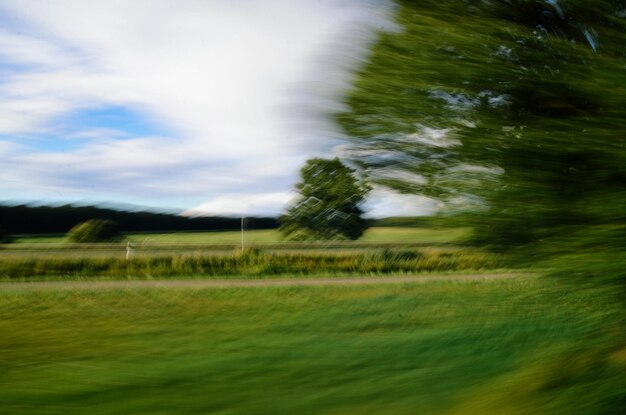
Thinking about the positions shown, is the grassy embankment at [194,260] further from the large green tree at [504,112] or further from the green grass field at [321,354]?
the large green tree at [504,112]

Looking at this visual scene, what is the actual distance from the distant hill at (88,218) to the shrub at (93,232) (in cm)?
14

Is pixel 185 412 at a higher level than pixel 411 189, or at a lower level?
lower

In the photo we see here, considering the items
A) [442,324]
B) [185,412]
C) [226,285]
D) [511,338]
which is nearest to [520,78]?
[185,412]

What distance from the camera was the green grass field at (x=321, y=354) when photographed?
3350 mm

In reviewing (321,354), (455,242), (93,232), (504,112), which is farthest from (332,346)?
(93,232)

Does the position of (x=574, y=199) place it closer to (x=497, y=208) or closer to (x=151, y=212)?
(x=497, y=208)

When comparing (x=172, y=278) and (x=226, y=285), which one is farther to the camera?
(x=172, y=278)

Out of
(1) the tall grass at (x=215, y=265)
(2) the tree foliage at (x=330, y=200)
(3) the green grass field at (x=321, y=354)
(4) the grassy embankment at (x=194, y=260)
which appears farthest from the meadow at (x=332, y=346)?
(4) the grassy embankment at (x=194, y=260)

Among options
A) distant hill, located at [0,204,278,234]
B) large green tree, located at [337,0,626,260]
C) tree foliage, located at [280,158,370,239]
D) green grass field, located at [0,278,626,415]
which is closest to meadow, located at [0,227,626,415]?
green grass field, located at [0,278,626,415]

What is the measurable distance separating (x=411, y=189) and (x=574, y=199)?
0.78m

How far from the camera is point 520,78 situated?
2936mm

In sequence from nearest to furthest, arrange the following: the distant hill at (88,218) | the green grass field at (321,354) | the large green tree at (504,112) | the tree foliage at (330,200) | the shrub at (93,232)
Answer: the large green tree at (504,112) → the tree foliage at (330,200) → the green grass field at (321,354) → the distant hill at (88,218) → the shrub at (93,232)

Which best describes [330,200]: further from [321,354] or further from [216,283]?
[216,283]

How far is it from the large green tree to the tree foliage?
0.37ft
